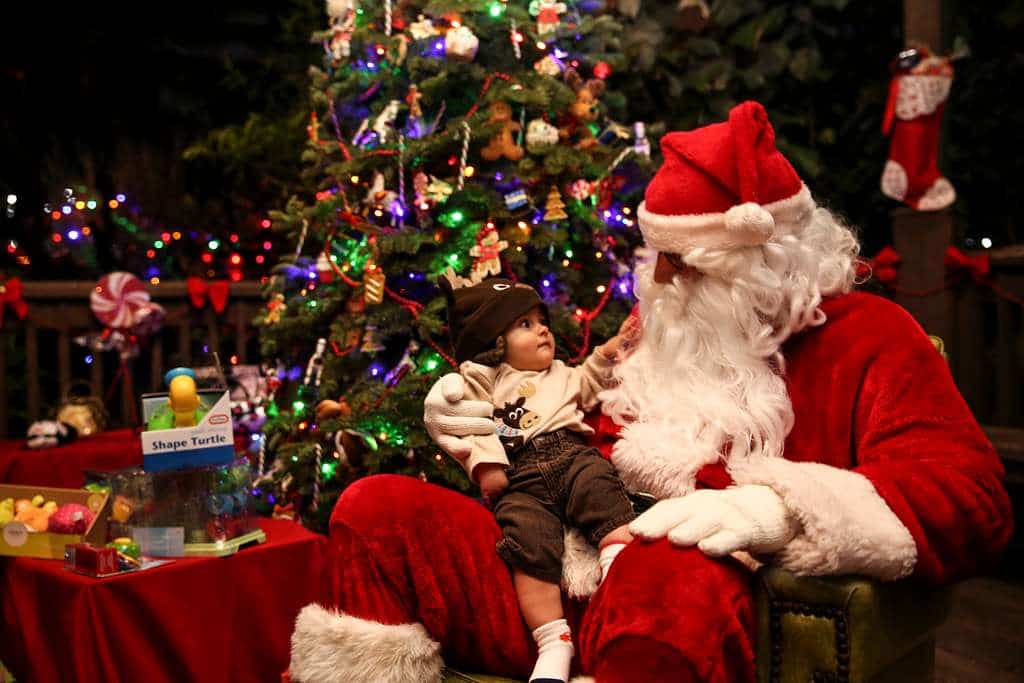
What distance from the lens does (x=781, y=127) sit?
17.0 feet

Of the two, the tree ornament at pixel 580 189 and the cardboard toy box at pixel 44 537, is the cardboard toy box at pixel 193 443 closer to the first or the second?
the cardboard toy box at pixel 44 537

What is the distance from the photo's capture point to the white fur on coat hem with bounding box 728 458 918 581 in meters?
1.57

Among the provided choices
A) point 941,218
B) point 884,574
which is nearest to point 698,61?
point 941,218

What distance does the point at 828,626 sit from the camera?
1.56 meters

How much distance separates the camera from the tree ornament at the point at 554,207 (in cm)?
300

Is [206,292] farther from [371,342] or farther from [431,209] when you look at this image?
[431,209]

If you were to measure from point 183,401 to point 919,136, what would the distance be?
344 centimetres

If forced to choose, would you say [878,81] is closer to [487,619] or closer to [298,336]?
[298,336]

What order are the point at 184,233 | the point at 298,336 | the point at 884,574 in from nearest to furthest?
the point at 884,574 → the point at 298,336 → the point at 184,233

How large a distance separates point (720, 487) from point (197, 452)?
4.66ft

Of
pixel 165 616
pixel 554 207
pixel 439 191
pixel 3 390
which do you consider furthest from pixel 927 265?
pixel 3 390

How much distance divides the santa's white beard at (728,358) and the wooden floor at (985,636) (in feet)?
4.51

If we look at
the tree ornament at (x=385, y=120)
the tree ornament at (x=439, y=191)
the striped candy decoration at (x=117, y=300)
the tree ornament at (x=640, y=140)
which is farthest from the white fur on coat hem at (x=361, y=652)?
the striped candy decoration at (x=117, y=300)

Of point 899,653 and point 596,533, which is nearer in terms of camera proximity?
point 899,653
